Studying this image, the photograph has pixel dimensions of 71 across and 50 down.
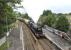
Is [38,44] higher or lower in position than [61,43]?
lower

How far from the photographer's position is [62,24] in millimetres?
62219

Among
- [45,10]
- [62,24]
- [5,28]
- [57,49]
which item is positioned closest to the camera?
[57,49]

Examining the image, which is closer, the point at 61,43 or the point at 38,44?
the point at 61,43

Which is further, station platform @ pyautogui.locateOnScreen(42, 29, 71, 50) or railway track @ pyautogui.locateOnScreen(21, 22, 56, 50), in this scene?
railway track @ pyautogui.locateOnScreen(21, 22, 56, 50)

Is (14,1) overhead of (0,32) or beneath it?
overhead

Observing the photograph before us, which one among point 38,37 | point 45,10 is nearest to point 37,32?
point 38,37

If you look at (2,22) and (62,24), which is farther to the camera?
(62,24)

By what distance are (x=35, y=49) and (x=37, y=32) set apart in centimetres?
1341

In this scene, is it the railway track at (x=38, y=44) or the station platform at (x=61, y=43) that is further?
the railway track at (x=38, y=44)

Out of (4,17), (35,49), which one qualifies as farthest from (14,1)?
(35,49)

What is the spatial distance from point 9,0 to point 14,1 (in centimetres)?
115

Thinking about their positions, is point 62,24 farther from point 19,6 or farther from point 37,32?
point 37,32

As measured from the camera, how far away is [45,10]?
126 m

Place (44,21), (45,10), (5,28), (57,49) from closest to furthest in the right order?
1. (57,49)
2. (5,28)
3. (44,21)
4. (45,10)
